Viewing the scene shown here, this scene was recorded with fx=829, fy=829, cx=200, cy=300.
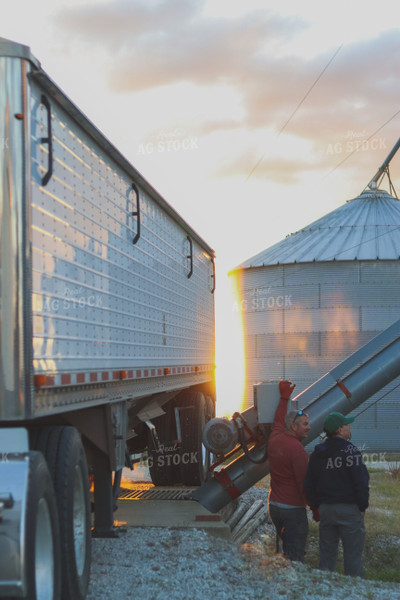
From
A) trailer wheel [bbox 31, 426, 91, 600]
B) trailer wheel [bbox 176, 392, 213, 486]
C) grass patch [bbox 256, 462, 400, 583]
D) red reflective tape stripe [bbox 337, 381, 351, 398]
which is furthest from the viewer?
trailer wheel [bbox 176, 392, 213, 486]

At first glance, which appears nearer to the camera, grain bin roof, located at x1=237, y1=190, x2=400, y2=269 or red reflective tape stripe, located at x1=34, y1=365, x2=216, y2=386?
red reflective tape stripe, located at x1=34, y1=365, x2=216, y2=386

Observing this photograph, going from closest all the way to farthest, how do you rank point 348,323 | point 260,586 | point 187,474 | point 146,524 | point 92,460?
point 260,586 < point 92,460 < point 146,524 < point 187,474 < point 348,323

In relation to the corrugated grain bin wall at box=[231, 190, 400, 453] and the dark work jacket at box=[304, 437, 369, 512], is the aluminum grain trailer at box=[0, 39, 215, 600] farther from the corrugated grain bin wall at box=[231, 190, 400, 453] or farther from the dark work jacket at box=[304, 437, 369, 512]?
the corrugated grain bin wall at box=[231, 190, 400, 453]

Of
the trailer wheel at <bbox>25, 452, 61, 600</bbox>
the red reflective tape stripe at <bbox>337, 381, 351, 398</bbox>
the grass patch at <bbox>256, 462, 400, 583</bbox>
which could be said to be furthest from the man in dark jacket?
the trailer wheel at <bbox>25, 452, 61, 600</bbox>

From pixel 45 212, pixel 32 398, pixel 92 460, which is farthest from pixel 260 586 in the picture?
pixel 45 212

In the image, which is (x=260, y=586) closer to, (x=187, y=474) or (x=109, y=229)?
(x=109, y=229)

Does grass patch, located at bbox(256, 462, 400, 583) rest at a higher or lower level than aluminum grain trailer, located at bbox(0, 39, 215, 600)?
lower

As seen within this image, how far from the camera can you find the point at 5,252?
499 centimetres

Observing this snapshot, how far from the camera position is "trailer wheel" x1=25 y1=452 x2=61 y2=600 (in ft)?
15.4

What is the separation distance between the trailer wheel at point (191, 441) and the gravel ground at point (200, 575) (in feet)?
12.9

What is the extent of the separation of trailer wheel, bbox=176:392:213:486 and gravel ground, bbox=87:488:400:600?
3922mm

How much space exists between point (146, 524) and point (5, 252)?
18.3 feet

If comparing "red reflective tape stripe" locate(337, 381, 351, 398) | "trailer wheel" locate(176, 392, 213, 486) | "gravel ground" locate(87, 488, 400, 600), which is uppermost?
"red reflective tape stripe" locate(337, 381, 351, 398)

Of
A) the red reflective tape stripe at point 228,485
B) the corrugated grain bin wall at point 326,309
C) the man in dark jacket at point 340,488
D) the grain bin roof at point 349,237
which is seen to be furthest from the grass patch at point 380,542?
the grain bin roof at point 349,237
